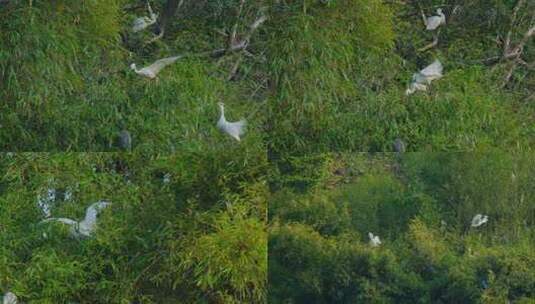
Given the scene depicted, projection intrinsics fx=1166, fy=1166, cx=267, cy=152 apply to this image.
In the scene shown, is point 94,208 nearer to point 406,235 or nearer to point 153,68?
point 153,68

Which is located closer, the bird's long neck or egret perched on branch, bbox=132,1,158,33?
the bird's long neck

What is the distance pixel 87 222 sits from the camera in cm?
420

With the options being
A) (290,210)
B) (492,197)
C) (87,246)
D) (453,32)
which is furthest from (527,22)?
(87,246)

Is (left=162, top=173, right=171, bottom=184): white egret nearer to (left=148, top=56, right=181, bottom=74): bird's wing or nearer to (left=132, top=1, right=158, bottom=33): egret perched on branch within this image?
(left=148, top=56, right=181, bottom=74): bird's wing

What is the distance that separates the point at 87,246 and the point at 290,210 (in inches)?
29.1

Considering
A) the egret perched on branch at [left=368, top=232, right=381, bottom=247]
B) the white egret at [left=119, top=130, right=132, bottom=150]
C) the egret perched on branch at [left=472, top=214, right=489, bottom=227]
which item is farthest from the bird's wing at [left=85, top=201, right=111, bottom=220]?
the egret perched on branch at [left=472, top=214, right=489, bottom=227]

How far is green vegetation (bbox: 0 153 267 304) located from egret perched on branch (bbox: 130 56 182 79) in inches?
17.9

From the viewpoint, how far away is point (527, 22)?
5.39 m

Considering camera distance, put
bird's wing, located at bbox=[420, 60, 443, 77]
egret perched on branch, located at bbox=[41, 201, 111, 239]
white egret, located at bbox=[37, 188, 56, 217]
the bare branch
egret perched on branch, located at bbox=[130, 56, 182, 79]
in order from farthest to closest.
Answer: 1. the bare branch
2. bird's wing, located at bbox=[420, 60, 443, 77]
3. egret perched on branch, located at bbox=[130, 56, 182, 79]
4. white egret, located at bbox=[37, 188, 56, 217]
5. egret perched on branch, located at bbox=[41, 201, 111, 239]

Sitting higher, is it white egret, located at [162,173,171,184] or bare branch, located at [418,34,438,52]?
white egret, located at [162,173,171,184]

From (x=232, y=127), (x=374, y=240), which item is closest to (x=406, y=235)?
(x=374, y=240)

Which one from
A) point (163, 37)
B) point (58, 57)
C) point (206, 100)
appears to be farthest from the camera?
point (163, 37)

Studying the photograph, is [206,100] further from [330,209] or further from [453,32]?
[453,32]

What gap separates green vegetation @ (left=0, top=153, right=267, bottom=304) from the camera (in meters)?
3.88
